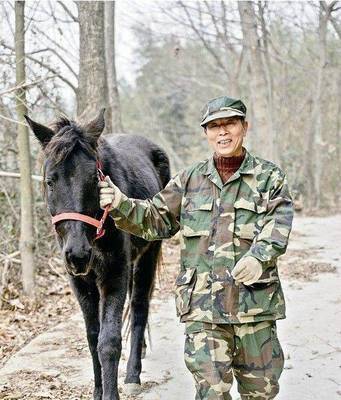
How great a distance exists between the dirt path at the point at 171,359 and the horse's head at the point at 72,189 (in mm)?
1638

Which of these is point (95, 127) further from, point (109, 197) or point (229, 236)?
point (229, 236)

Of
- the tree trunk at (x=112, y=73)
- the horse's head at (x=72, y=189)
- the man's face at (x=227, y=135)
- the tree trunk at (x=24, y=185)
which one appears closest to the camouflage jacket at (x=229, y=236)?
the man's face at (x=227, y=135)

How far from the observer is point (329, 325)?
6000 mm

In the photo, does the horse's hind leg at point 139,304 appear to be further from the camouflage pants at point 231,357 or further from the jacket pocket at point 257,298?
the jacket pocket at point 257,298

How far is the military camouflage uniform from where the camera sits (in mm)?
3121

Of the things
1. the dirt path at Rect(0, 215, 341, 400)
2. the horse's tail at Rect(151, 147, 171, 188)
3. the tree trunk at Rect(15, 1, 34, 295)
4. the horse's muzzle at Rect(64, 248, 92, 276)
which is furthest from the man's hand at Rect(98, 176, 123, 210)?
the tree trunk at Rect(15, 1, 34, 295)

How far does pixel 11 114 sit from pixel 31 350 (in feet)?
12.2

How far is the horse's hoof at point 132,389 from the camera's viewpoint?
4547 mm

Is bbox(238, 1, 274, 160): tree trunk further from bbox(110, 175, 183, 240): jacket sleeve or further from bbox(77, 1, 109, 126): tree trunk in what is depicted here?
bbox(110, 175, 183, 240): jacket sleeve

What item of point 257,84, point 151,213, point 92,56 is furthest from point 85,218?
point 257,84

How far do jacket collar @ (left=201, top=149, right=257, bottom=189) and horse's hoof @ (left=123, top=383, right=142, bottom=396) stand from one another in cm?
209

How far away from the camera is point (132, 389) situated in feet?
15.0

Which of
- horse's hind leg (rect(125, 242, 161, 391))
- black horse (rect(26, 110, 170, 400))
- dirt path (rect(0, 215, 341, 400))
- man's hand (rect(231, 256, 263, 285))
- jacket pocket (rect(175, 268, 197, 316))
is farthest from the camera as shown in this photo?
horse's hind leg (rect(125, 242, 161, 391))

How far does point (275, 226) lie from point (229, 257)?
30 centimetres
